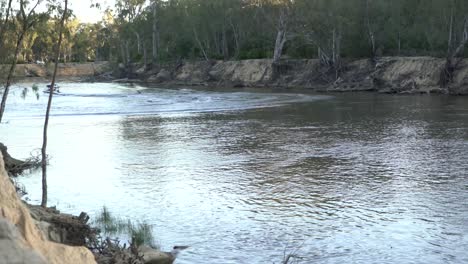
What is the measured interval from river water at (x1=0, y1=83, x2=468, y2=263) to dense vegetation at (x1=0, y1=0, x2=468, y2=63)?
1017cm

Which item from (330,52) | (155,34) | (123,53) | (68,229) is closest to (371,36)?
(330,52)

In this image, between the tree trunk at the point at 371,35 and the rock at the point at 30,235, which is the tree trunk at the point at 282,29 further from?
the rock at the point at 30,235

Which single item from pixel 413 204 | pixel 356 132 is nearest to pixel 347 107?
pixel 356 132

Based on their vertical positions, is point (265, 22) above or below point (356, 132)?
above

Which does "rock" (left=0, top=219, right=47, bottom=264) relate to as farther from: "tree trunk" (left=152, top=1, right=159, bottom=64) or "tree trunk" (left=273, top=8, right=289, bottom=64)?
"tree trunk" (left=152, top=1, right=159, bottom=64)

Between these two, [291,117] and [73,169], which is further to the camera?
[291,117]

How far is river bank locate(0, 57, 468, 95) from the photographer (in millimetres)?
57094

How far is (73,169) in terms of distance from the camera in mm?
18953

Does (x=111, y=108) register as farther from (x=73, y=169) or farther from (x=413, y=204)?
(x=413, y=204)

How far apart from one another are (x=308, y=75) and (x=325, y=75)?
3.18 meters

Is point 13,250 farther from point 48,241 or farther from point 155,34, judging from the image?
point 155,34

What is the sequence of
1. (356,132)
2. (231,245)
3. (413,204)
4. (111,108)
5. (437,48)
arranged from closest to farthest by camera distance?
1. (231,245)
2. (413,204)
3. (356,132)
4. (111,108)
5. (437,48)

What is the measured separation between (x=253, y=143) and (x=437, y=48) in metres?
41.3

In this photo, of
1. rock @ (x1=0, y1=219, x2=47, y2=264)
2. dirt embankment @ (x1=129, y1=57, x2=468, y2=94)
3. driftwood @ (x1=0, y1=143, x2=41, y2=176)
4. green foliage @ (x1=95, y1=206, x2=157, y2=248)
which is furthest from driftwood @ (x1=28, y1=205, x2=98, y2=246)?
dirt embankment @ (x1=129, y1=57, x2=468, y2=94)
